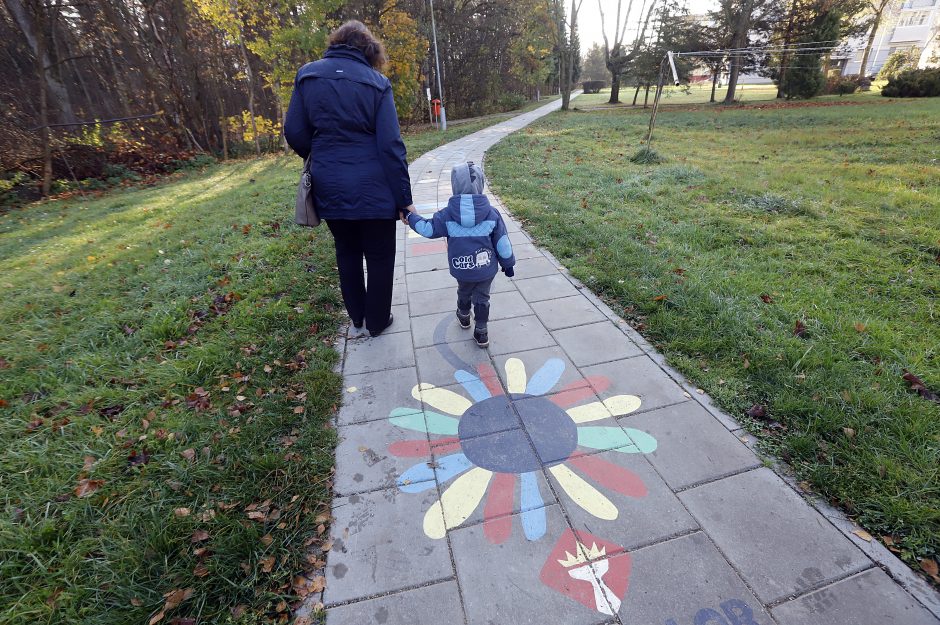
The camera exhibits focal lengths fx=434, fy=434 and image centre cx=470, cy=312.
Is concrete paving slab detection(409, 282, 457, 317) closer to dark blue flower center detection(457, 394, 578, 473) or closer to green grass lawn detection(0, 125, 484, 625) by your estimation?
green grass lawn detection(0, 125, 484, 625)

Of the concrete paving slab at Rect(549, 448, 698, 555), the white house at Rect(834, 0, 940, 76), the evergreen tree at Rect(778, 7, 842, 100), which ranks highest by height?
the white house at Rect(834, 0, 940, 76)

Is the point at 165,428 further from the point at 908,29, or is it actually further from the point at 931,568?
the point at 908,29

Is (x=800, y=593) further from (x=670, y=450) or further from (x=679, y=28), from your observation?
(x=679, y=28)

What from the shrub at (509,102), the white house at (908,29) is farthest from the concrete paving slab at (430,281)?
the white house at (908,29)

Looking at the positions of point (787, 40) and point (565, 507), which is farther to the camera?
point (787, 40)

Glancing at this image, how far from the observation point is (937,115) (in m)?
12.5

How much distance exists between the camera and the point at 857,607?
1.63 metres

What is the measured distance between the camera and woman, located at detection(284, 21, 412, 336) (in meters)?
2.63

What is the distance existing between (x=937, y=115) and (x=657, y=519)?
1764 cm

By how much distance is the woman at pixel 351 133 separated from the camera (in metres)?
2.63

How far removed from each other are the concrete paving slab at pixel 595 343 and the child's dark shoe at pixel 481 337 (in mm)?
554

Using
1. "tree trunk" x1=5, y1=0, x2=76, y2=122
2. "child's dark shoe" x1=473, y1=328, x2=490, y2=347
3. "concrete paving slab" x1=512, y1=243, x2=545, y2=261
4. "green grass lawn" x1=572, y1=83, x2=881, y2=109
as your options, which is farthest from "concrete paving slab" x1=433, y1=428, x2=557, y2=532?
"green grass lawn" x1=572, y1=83, x2=881, y2=109

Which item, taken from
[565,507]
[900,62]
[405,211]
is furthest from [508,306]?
[900,62]

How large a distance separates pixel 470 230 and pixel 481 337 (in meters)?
0.84
